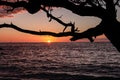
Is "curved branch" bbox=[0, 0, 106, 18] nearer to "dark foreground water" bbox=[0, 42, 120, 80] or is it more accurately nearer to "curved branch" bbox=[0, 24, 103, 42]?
"curved branch" bbox=[0, 24, 103, 42]

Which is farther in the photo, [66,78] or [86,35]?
[66,78]

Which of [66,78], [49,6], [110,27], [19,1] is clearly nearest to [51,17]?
[49,6]

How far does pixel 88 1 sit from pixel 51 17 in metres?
0.60

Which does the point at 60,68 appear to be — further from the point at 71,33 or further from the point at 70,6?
the point at 71,33

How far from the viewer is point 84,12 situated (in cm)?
478

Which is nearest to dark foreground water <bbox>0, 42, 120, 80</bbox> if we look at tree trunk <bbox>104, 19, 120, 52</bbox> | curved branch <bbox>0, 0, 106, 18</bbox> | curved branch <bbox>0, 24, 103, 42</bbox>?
curved branch <bbox>0, 24, 103, 42</bbox>

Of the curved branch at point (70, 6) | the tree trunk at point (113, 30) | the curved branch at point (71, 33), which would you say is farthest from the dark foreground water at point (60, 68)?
the tree trunk at point (113, 30)

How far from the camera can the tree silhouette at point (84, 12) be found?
15.2 ft

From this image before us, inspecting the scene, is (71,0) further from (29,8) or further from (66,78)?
(66,78)

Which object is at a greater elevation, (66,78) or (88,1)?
(88,1)

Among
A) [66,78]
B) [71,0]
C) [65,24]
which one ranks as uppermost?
[71,0]

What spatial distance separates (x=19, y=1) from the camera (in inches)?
187

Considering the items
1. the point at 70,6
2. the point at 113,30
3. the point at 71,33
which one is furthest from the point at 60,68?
the point at 71,33

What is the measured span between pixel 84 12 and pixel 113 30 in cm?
52
